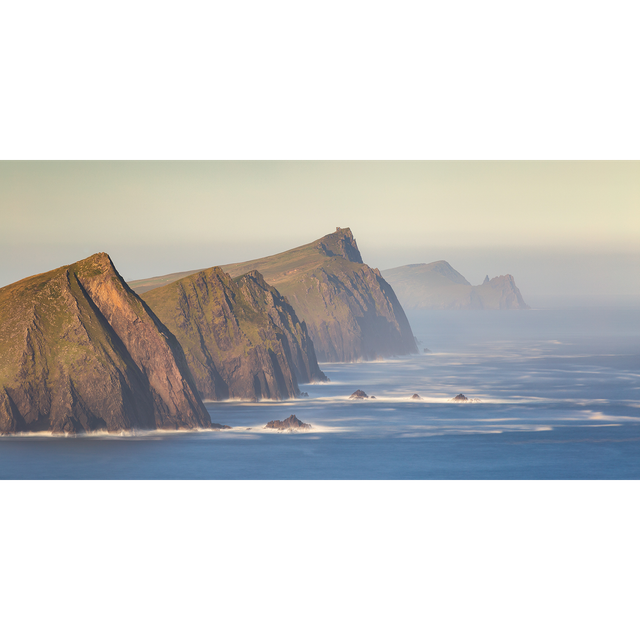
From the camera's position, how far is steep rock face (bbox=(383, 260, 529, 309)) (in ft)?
49.5

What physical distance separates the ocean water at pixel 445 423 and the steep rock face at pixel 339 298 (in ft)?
1.56

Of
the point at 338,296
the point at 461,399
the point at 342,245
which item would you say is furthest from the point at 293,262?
the point at 461,399

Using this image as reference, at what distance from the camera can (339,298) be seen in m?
16.3

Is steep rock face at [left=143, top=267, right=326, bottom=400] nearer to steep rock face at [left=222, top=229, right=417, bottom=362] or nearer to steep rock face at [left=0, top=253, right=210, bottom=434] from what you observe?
steep rock face at [left=222, top=229, right=417, bottom=362]

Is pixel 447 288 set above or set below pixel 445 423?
above

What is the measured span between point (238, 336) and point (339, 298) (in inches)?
121

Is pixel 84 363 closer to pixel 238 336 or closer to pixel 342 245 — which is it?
pixel 238 336

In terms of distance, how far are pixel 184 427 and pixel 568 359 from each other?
7.87 m

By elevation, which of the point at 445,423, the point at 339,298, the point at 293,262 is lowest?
the point at 445,423

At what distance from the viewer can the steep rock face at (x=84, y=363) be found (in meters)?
14.3

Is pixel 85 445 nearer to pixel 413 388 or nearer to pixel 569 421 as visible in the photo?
pixel 413 388

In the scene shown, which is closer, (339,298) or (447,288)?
(447,288)

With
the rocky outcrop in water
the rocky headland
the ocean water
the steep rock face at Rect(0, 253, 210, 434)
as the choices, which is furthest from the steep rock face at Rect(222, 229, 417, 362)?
the steep rock face at Rect(0, 253, 210, 434)
